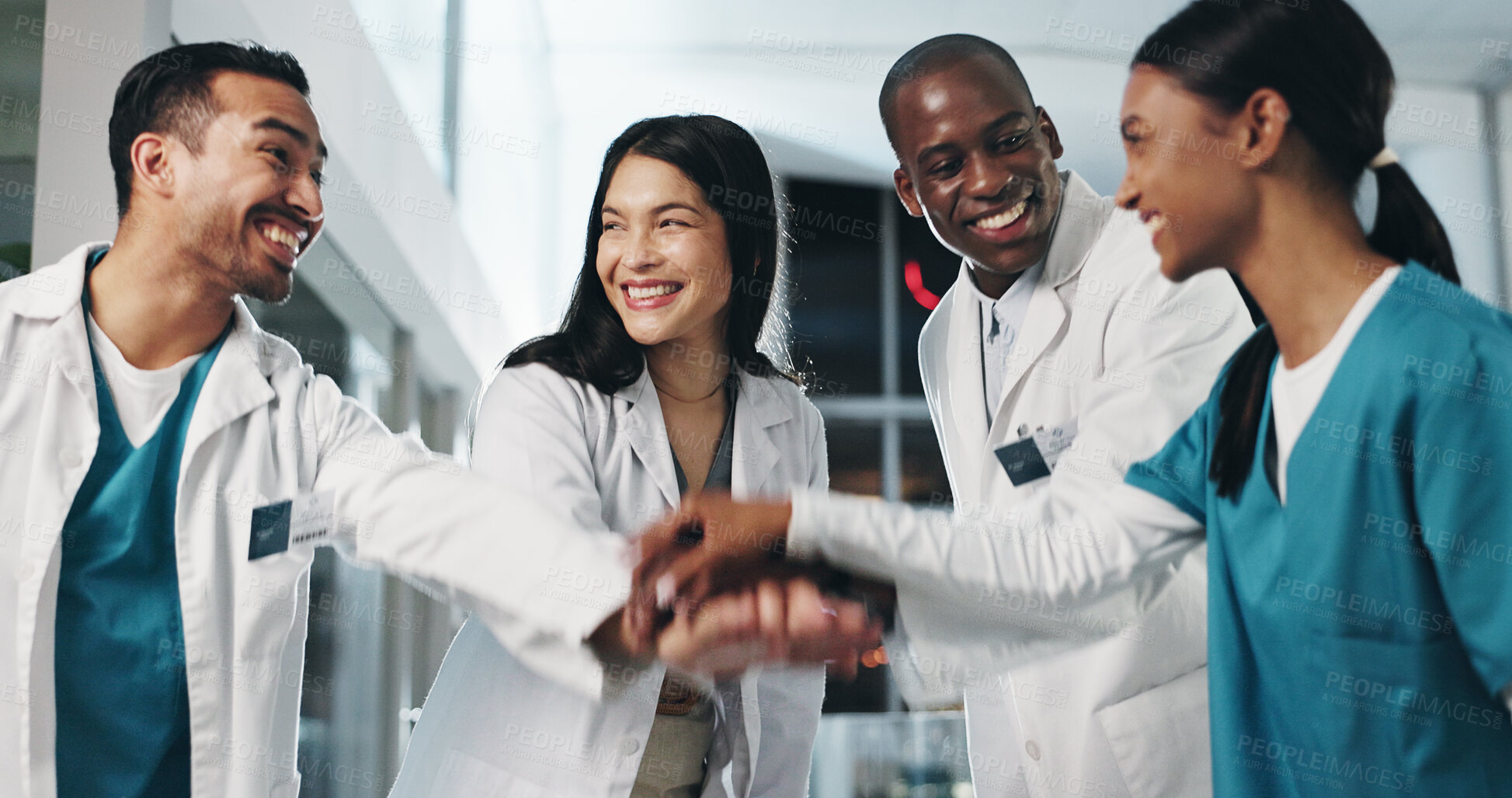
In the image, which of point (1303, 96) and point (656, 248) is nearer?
point (1303, 96)

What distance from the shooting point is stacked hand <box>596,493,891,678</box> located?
166cm

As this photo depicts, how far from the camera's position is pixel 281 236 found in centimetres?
183

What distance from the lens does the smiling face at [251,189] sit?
1.75m

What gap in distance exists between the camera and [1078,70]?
3.72 metres

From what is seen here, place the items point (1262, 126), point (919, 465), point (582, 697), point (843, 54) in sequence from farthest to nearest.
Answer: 1. point (919, 465)
2. point (843, 54)
3. point (582, 697)
4. point (1262, 126)

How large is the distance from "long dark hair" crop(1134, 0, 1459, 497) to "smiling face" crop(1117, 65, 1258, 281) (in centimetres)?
3

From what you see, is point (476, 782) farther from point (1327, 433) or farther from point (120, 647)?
point (1327, 433)

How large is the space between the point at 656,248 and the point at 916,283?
20.9ft

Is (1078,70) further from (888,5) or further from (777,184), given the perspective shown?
(777,184)

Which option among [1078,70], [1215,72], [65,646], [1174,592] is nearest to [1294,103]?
[1215,72]

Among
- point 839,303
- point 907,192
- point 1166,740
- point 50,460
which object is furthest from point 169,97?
point 839,303

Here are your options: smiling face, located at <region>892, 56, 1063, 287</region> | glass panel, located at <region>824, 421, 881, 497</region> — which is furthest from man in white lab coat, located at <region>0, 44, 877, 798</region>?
glass panel, located at <region>824, 421, 881, 497</region>

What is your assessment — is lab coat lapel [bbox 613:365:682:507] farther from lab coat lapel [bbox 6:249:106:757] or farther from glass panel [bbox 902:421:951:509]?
glass panel [bbox 902:421:951:509]

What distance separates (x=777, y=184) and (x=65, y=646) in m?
1.43
